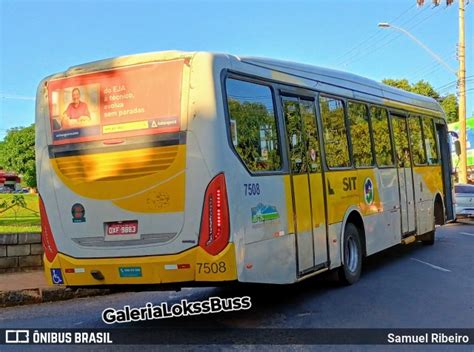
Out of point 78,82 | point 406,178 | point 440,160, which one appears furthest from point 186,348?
point 440,160

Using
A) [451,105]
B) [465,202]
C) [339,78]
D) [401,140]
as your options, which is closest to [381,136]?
[401,140]

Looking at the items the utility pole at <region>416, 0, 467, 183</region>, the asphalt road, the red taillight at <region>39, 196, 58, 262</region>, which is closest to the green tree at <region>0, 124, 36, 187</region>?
the utility pole at <region>416, 0, 467, 183</region>

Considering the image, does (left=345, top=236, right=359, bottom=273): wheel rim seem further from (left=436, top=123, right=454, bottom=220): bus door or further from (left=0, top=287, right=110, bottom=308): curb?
(left=436, top=123, right=454, bottom=220): bus door

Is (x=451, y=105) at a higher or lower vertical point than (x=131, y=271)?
higher

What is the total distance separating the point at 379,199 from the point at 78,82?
5.73 metres

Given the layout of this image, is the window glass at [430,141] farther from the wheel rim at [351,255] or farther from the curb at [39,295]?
the curb at [39,295]

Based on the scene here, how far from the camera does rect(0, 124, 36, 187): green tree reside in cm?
6594

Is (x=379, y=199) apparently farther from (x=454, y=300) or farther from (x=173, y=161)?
(x=173, y=161)

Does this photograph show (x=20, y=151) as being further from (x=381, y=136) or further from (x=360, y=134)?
(x=360, y=134)

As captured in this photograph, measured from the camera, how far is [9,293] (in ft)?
26.3

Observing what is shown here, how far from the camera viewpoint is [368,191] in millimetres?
9445

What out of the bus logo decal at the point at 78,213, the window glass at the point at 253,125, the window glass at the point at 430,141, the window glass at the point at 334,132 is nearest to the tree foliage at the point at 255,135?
the window glass at the point at 253,125

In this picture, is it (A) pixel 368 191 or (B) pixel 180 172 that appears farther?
(A) pixel 368 191

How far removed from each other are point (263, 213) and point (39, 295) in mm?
3942
